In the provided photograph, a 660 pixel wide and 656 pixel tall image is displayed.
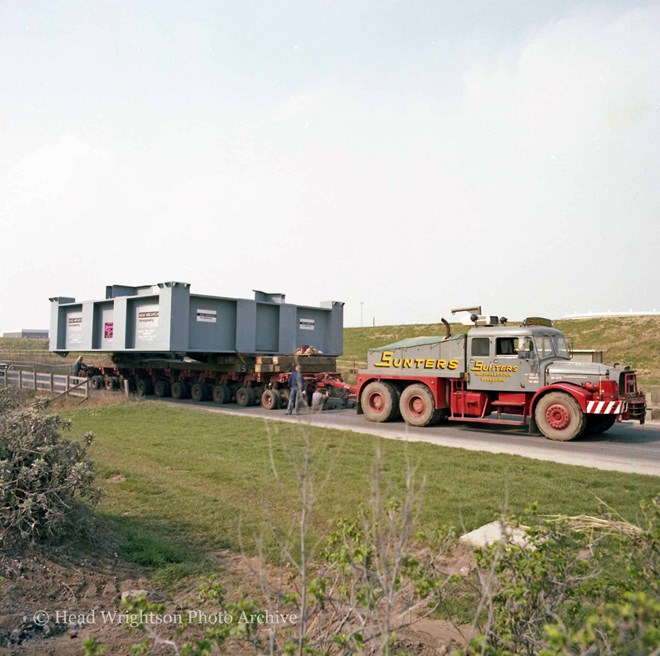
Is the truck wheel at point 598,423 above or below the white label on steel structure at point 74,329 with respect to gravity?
below

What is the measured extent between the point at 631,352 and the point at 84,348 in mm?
30062

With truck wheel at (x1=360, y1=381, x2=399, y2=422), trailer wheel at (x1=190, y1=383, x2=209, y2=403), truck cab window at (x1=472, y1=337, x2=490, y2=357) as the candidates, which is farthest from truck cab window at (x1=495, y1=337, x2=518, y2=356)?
trailer wheel at (x1=190, y1=383, x2=209, y2=403)

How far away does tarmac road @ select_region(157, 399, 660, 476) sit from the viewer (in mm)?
9812

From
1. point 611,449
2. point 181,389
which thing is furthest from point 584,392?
point 181,389

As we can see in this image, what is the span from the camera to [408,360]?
14.6 m

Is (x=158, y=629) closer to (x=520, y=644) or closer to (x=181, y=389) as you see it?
(x=520, y=644)

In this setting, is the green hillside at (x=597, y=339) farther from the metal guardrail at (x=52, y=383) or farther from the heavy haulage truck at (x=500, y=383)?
the heavy haulage truck at (x=500, y=383)

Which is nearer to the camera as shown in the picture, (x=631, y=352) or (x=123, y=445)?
(x=123, y=445)

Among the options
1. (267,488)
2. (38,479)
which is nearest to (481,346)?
(267,488)

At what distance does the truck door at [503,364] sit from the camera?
1264cm

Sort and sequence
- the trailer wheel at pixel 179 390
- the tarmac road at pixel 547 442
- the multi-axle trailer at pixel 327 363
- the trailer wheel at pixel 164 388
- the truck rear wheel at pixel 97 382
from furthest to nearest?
the truck rear wheel at pixel 97 382
the trailer wheel at pixel 164 388
the trailer wheel at pixel 179 390
the multi-axle trailer at pixel 327 363
the tarmac road at pixel 547 442

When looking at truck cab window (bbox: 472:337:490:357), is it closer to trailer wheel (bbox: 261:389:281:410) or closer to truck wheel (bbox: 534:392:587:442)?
truck wheel (bbox: 534:392:587:442)

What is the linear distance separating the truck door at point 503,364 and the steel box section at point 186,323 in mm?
6916

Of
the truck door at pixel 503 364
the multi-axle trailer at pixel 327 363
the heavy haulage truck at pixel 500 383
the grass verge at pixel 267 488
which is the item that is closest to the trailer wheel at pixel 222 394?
the multi-axle trailer at pixel 327 363
